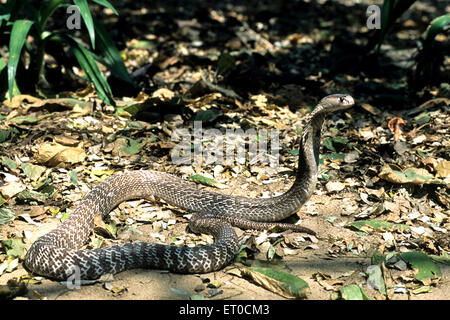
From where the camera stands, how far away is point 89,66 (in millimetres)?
8734

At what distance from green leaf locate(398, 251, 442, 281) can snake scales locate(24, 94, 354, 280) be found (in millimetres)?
1073

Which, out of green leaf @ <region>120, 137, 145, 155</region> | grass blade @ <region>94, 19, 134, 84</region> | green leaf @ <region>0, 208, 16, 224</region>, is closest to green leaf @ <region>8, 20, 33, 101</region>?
grass blade @ <region>94, 19, 134, 84</region>

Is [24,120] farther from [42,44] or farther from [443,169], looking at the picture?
[443,169]

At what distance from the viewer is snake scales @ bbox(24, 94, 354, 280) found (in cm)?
521

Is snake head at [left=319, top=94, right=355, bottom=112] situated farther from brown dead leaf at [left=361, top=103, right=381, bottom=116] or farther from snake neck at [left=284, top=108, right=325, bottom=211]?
brown dead leaf at [left=361, top=103, right=381, bottom=116]

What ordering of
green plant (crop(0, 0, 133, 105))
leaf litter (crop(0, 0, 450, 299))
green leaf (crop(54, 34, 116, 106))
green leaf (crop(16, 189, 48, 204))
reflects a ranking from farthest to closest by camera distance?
green leaf (crop(54, 34, 116, 106))
green plant (crop(0, 0, 133, 105))
green leaf (crop(16, 189, 48, 204))
leaf litter (crop(0, 0, 450, 299))

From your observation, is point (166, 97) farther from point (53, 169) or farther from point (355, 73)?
point (355, 73)

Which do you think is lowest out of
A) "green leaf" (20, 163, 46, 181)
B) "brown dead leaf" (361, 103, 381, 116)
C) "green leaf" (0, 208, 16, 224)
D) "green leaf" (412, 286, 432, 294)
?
"green leaf" (412, 286, 432, 294)

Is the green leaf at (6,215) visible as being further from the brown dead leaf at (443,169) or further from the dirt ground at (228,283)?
the brown dead leaf at (443,169)

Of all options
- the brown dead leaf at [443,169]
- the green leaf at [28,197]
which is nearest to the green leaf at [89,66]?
the green leaf at [28,197]

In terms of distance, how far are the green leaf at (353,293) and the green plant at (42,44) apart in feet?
16.4

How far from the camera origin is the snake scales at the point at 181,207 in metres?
5.21

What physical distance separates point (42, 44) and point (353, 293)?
633 centimetres

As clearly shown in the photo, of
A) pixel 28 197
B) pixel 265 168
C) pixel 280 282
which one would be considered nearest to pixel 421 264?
pixel 280 282
